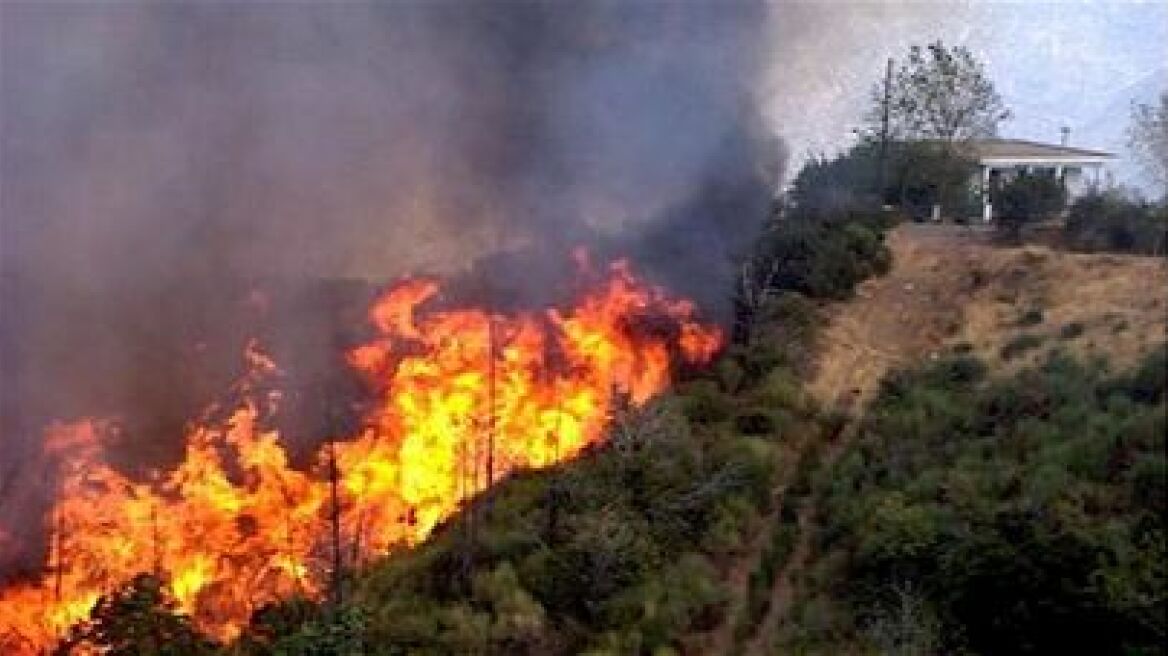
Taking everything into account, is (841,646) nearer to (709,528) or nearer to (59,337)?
(709,528)

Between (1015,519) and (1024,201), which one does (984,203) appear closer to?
(1024,201)

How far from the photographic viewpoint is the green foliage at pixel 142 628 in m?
22.2

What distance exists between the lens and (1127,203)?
107 ft

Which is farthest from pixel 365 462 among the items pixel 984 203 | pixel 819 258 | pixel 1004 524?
pixel 984 203

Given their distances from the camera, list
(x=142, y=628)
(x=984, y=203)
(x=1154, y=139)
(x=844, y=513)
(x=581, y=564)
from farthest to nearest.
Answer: (x=1154, y=139)
(x=984, y=203)
(x=844, y=513)
(x=581, y=564)
(x=142, y=628)

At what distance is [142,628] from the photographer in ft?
72.9

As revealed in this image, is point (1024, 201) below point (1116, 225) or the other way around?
the other way around

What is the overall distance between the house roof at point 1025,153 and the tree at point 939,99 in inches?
42.6

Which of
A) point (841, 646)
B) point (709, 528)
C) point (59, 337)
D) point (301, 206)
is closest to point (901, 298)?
point (709, 528)

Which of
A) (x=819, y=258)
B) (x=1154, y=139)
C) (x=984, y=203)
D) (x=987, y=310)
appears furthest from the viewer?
(x=1154, y=139)

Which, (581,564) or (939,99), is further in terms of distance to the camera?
(939,99)

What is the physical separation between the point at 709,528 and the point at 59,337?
18.7 m

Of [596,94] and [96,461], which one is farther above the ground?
[596,94]

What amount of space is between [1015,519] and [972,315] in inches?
395
